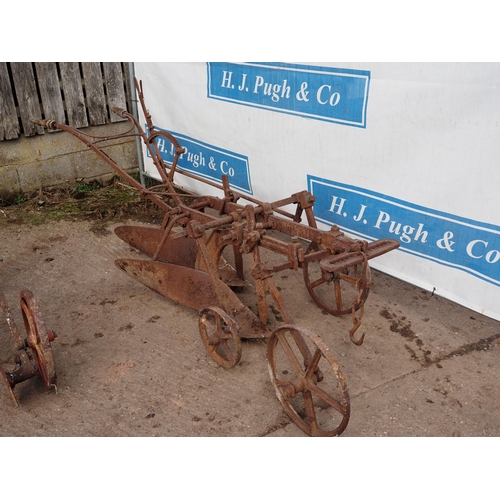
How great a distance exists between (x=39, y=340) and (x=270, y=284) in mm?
1432

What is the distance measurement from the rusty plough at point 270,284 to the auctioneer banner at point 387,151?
21.2 inches

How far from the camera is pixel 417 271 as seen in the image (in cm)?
438

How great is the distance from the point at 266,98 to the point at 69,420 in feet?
10.1

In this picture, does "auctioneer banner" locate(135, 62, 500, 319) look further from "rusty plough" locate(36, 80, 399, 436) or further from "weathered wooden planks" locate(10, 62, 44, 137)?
"weathered wooden planks" locate(10, 62, 44, 137)

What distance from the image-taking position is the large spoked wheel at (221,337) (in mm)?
3664

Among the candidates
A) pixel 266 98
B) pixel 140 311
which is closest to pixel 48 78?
pixel 266 98

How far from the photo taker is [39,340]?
344 cm

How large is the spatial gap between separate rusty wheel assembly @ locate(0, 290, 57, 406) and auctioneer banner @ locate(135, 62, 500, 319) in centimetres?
246

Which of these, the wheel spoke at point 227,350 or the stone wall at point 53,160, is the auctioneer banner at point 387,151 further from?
the stone wall at point 53,160

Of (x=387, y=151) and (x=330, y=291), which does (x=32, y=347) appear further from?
(x=387, y=151)

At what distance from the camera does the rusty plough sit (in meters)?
3.32

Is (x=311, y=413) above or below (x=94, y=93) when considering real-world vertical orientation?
below

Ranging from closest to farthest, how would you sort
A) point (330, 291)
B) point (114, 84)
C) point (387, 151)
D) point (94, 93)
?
point (387, 151) < point (330, 291) < point (94, 93) < point (114, 84)

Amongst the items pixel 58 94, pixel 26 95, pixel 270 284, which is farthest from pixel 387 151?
pixel 26 95
